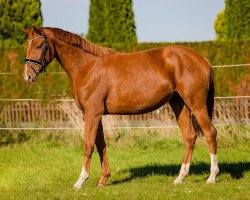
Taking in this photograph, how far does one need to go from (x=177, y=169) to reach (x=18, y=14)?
39.6 feet

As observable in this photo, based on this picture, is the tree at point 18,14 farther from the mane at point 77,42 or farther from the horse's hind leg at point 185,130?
the horse's hind leg at point 185,130

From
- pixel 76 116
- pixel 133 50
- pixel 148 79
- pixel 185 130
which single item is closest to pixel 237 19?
pixel 133 50

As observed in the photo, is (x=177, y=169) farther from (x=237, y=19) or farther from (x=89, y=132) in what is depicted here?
(x=237, y=19)

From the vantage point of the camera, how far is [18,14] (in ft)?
66.2

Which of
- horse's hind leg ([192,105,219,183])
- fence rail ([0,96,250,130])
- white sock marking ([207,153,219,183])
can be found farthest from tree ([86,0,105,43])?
white sock marking ([207,153,219,183])

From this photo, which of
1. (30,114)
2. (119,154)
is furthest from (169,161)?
(30,114)

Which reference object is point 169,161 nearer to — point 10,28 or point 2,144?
point 2,144

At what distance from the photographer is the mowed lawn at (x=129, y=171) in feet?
25.1

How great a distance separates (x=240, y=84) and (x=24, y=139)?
25.7 ft

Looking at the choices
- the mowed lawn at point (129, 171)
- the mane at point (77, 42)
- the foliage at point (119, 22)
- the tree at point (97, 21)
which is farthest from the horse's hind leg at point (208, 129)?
the tree at point (97, 21)

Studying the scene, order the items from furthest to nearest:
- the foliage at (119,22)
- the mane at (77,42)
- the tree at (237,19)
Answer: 1. the foliage at (119,22)
2. the tree at (237,19)
3. the mane at (77,42)

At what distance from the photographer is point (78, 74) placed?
844 cm

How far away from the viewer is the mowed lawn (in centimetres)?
765

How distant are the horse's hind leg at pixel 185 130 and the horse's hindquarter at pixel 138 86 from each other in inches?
22.2
